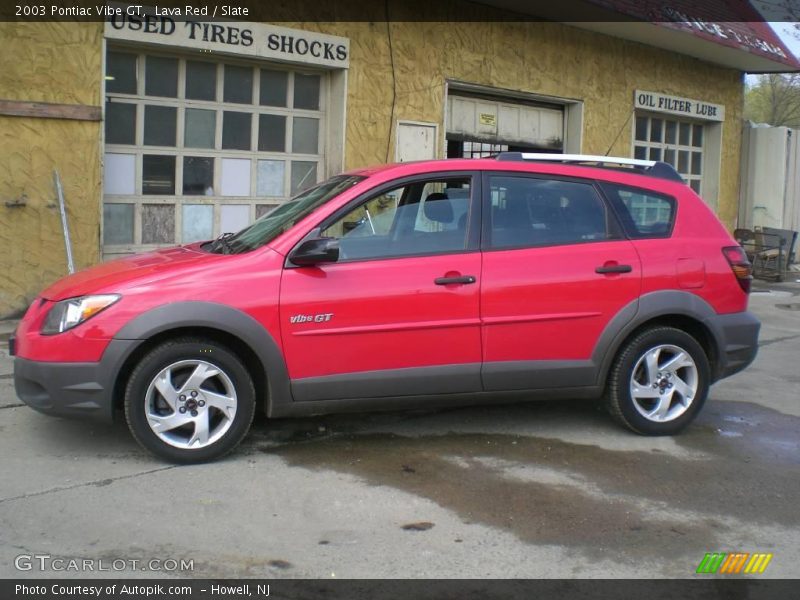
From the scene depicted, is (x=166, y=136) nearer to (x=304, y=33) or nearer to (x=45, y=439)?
(x=304, y=33)

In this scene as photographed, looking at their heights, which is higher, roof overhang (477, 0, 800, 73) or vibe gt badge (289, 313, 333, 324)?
A: roof overhang (477, 0, 800, 73)

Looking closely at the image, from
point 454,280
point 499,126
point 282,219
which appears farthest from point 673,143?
point 282,219

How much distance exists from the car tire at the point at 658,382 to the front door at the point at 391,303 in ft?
3.30

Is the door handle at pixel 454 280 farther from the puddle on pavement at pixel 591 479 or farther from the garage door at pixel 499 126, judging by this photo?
the garage door at pixel 499 126

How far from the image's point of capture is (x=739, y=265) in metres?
5.82

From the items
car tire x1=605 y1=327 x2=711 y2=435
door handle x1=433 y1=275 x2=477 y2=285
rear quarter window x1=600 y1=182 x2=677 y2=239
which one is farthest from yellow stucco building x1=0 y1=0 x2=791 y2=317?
car tire x1=605 y1=327 x2=711 y2=435

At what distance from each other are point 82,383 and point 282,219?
1.57 meters

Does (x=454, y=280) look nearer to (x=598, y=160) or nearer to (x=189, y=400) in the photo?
(x=598, y=160)

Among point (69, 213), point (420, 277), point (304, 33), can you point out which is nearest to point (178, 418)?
point (420, 277)

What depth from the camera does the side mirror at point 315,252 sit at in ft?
16.2

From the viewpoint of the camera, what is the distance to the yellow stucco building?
8664mm

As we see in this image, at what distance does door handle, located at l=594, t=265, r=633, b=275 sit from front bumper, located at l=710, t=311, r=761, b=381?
72cm

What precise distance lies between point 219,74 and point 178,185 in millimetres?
1373

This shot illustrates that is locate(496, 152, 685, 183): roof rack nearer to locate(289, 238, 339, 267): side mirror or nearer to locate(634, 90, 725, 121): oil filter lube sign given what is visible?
locate(289, 238, 339, 267): side mirror
